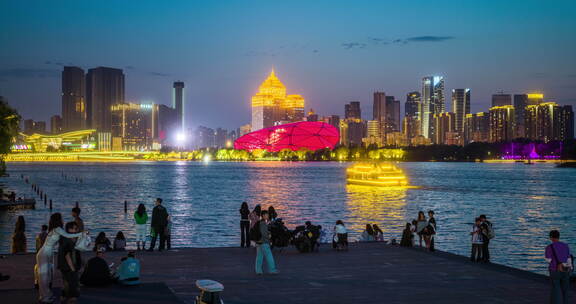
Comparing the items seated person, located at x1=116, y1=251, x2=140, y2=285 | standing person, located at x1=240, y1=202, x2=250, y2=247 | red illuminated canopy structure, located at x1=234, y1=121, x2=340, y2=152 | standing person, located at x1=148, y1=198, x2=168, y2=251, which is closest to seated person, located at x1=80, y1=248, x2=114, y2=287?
seated person, located at x1=116, y1=251, x2=140, y2=285

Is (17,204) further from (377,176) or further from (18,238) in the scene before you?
(377,176)

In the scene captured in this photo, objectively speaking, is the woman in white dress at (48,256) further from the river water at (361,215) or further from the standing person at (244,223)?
the river water at (361,215)

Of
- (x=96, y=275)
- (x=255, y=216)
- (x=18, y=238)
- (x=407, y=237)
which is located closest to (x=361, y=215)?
(x=407, y=237)

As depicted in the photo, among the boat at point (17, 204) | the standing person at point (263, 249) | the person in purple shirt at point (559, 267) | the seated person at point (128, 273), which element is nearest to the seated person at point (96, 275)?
the seated person at point (128, 273)

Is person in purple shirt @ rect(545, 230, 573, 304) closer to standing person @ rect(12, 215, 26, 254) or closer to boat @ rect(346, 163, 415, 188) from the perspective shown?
standing person @ rect(12, 215, 26, 254)

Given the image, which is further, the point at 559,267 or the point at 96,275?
the point at 96,275

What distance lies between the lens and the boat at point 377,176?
92625mm

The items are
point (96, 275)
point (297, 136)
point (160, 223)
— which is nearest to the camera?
point (96, 275)

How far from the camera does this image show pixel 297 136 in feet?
600

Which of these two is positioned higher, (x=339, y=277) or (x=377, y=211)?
(x=339, y=277)

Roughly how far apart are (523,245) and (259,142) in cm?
15437

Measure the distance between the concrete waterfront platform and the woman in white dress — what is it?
66.2 inches

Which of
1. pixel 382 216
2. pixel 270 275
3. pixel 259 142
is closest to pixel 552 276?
pixel 270 275

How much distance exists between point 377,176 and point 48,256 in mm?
86073
